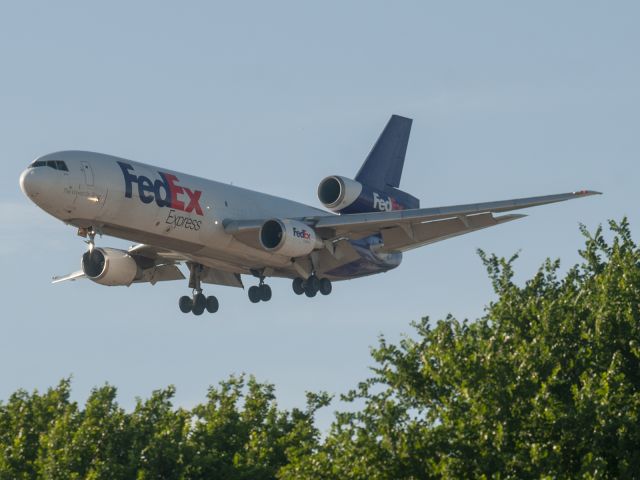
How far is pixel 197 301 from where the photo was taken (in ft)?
194

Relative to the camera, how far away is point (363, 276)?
60625 mm

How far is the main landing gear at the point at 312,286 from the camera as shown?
57344 mm

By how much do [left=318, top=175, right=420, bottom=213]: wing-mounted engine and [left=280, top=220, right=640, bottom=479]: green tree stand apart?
67.1 ft

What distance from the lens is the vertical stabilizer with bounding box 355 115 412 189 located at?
64.7 m

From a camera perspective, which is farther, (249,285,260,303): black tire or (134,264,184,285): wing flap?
(134,264,184,285): wing flap

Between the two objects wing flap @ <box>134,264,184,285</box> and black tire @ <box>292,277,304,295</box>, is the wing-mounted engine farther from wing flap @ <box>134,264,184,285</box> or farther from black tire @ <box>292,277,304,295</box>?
wing flap @ <box>134,264,184,285</box>

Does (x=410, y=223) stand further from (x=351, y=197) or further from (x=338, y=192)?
(x=338, y=192)

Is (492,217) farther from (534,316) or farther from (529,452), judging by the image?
(529,452)

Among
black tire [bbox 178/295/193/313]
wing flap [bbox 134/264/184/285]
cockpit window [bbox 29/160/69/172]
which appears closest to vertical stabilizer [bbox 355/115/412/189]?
wing flap [bbox 134/264/184/285]

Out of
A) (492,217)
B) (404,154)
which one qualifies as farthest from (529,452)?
(404,154)

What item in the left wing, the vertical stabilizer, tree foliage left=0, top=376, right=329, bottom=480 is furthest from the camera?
the vertical stabilizer

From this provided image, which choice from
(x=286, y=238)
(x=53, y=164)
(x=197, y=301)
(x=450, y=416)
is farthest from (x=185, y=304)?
(x=450, y=416)

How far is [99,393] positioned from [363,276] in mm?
18678

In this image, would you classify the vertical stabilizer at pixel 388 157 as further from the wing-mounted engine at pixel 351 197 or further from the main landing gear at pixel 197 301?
the main landing gear at pixel 197 301
